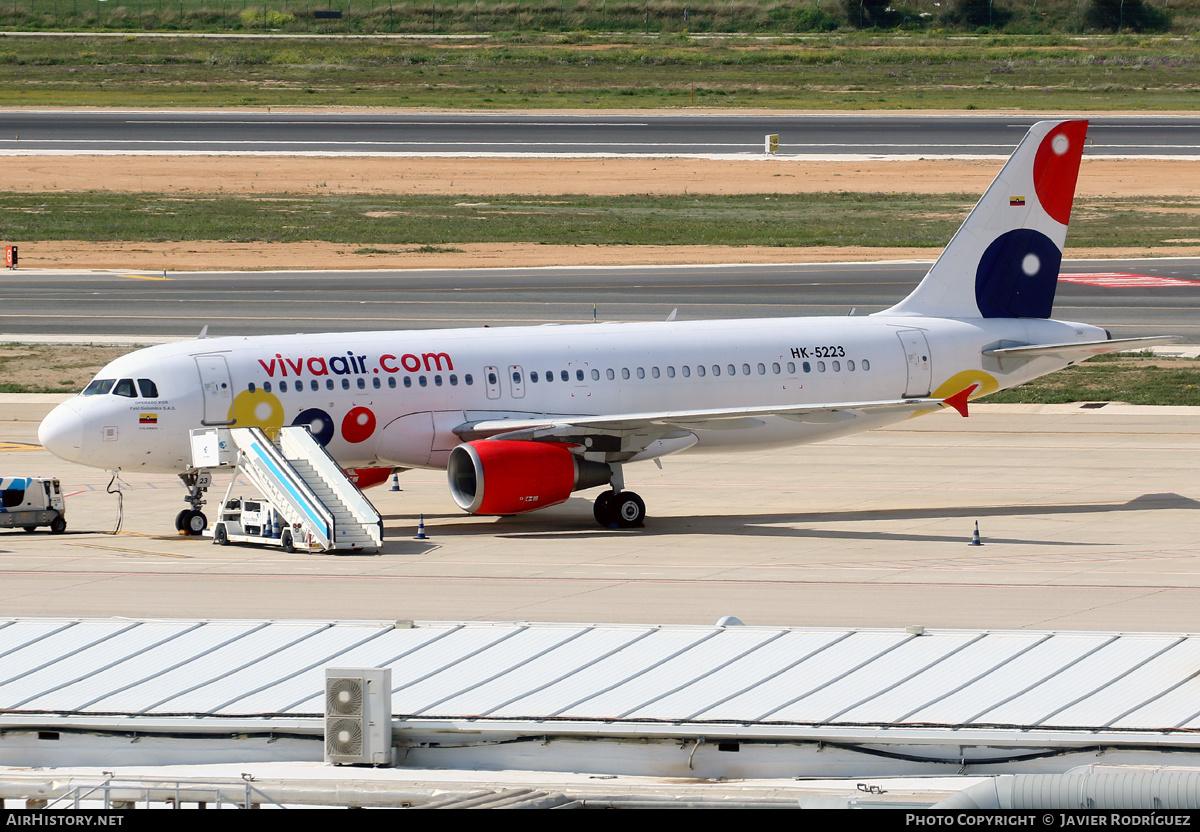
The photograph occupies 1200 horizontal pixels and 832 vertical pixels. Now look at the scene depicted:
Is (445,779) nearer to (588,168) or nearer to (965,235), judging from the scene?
(965,235)

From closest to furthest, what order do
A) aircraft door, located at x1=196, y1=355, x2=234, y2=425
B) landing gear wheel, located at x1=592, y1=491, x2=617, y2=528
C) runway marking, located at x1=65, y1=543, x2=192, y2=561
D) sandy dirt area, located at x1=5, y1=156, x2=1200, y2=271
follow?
1. runway marking, located at x1=65, y1=543, x2=192, y2=561
2. aircraft door, located at x1=196, y1=355, x2=234, y2=425
3. landing gear wheel, located at x1=592, y1=491, x2=617, y2=528
4. sandy dirt area, located at x1=5, y1=156, x2=1200, y2=271

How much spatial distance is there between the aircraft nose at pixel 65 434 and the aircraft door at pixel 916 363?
22794mm

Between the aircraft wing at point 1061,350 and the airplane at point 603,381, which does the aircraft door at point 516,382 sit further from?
the aircraft wing at point 1061,350

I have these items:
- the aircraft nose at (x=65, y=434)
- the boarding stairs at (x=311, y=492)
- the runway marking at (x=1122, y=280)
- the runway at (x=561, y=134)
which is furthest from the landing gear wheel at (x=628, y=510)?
the runway at (x=561, y=134)

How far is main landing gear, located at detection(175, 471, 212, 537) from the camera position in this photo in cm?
4254

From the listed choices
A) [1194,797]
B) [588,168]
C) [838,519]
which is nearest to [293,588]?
[838,519]

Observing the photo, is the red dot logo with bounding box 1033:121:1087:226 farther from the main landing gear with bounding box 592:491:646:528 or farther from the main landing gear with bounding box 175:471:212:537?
the main landing gear with bounding box 175:471:212:537

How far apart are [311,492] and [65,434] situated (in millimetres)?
6757

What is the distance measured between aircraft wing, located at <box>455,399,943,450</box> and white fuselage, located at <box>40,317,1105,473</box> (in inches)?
18.6

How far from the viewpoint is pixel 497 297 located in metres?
83.7

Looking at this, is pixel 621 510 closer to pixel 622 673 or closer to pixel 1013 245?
pixel 1013 245

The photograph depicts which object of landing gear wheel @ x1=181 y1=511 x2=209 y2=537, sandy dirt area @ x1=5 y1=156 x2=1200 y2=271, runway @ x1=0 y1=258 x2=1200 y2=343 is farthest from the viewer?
sandy dirt area @ x1=5 y1=156 x2=1200 y2=271

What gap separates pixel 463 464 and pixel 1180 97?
5445 inches

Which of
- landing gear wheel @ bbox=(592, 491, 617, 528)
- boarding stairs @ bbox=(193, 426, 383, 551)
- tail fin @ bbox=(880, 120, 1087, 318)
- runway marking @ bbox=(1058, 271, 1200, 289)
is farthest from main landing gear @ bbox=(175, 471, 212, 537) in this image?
runway marking @ bbox=(1058, 271, 1200, 289)
